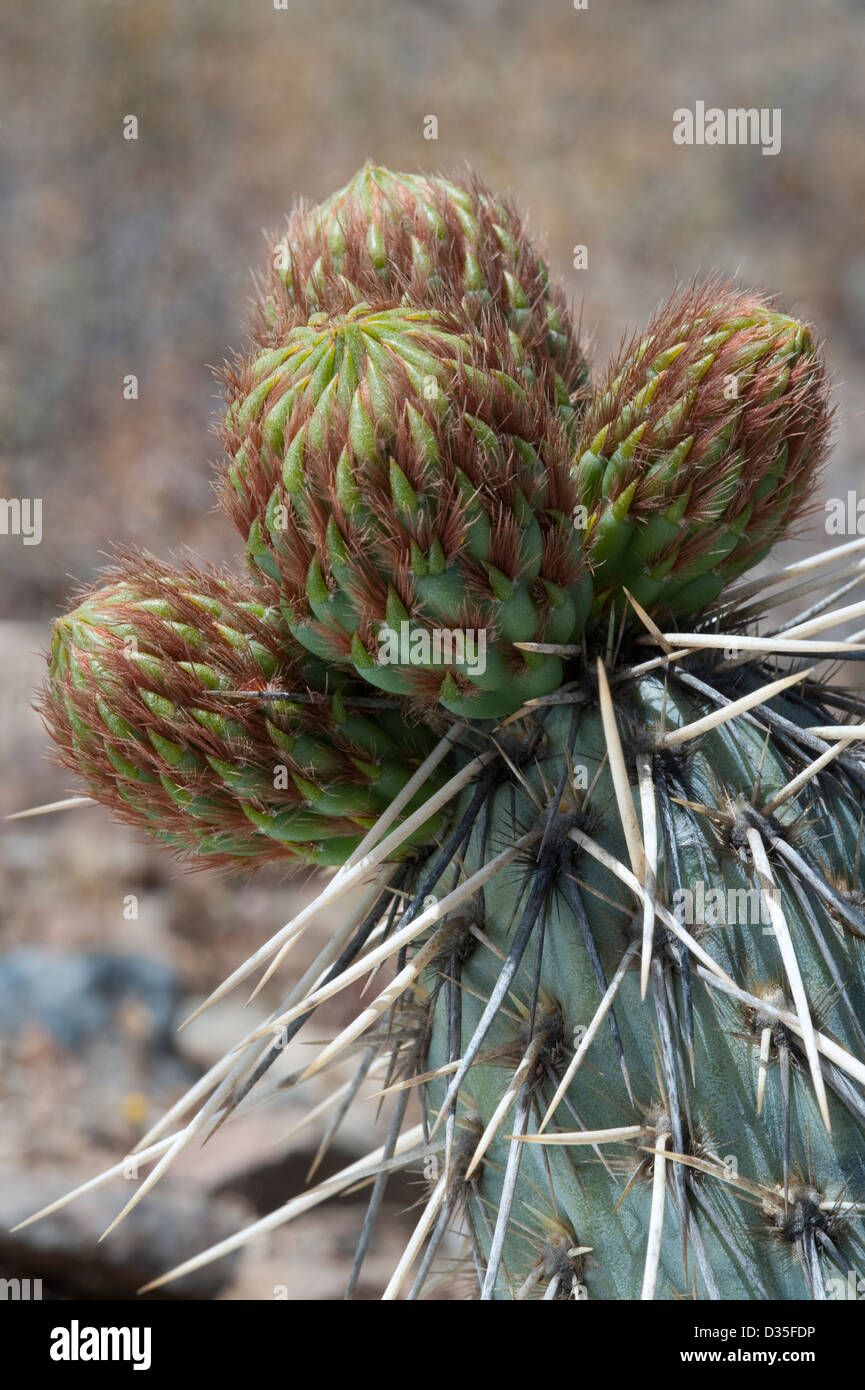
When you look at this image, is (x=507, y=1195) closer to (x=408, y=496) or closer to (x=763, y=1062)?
(x=763, y=1062)

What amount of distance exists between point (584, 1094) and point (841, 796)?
480mm

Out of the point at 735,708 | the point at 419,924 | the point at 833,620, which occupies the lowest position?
Answer: the point at 419,924

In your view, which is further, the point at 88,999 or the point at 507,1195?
the point at 88,999

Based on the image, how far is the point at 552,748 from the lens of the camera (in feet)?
4.45

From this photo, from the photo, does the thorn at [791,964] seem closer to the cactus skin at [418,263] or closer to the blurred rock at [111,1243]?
the cactus skin at [418,263]

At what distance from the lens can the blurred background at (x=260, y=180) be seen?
673 centimetres

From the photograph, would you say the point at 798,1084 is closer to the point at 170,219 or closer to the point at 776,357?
the point at 776,357

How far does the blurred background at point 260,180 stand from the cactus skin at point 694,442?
4.48 m

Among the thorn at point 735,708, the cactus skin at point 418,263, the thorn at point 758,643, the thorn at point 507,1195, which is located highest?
the cactus skin at point 418,263

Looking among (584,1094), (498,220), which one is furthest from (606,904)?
(498,220)

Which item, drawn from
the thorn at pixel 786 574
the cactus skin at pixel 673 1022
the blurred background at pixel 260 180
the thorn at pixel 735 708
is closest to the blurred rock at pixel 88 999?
the blurred background at pixel 260 180

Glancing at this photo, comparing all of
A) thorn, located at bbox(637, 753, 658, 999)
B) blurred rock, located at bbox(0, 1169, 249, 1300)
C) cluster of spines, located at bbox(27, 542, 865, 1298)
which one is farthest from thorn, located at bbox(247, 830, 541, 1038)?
blurred rock, located at bbox(0, 1169, 249, 1300)

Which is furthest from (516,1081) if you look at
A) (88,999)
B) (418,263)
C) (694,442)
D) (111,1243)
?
(88,999)

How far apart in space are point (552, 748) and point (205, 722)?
40 cm
